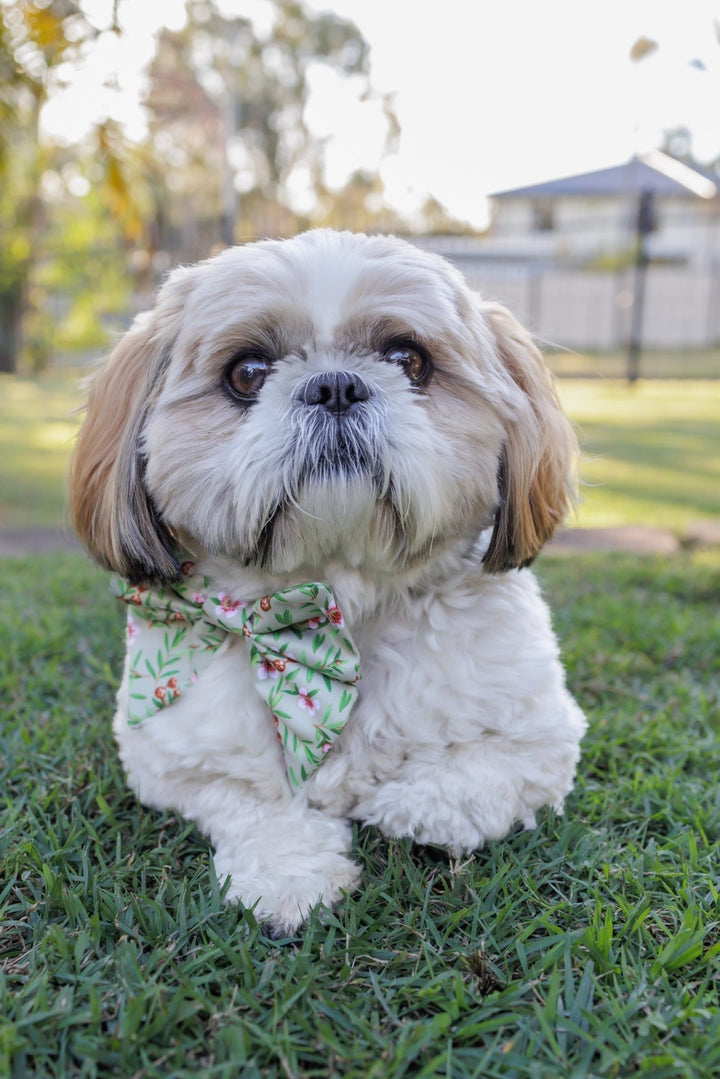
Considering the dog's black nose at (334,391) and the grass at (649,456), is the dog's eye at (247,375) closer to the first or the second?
the dog's black nose at (334,391)

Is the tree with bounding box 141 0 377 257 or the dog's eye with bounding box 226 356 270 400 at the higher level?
the tree with bounding box 141 0 377 257

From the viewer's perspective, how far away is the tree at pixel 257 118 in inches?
1373

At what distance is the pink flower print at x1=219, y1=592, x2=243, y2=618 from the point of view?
6.85ft

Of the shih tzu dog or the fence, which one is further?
the fence

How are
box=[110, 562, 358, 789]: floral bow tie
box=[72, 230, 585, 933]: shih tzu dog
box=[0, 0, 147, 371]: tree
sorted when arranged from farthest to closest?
1. box=[0, 0, 147, 371]: tree
2. box=[110, 562, 358, 789]: floral bow tie
3. box=[72, 230, 585, 933]: shih tzu dog

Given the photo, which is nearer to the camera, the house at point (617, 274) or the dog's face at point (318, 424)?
the dog's face at point (318, 424)

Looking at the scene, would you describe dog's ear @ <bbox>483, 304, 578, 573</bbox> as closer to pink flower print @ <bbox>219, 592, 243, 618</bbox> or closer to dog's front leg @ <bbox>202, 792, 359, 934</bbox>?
pink flower print @ <bbox>219, 592, 243, 618</bbox>

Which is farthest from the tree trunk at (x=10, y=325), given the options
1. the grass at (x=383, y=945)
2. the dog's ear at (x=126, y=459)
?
the dog's ear at (x=126, y=459)

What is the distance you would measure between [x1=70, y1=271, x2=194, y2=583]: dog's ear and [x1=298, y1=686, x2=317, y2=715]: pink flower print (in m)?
0.40

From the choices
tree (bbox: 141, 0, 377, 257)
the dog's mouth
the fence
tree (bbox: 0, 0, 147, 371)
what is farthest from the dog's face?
tree (bbox: 141, 0, 377, 257)

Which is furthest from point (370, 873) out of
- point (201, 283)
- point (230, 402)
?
point (201, 283)

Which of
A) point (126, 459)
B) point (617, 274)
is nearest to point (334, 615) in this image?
point (126, 459)

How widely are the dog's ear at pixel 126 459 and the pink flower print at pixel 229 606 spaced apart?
0.43 ft

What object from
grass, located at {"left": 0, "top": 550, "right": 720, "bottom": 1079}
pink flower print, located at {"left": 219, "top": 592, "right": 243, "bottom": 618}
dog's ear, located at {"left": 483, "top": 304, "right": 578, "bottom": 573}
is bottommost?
grass, located at {"left": 0, "top": 550, "right": 720, "bottom": 1079}
